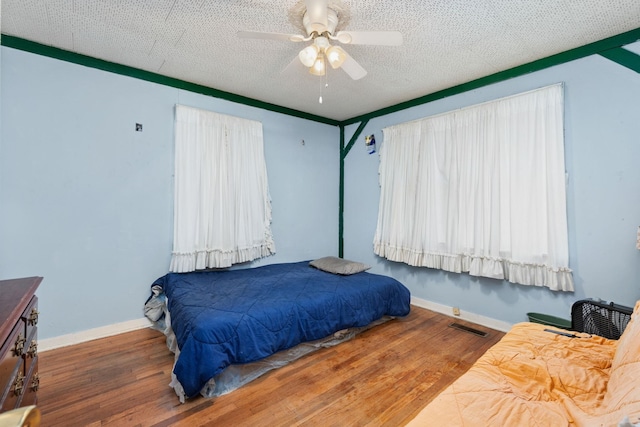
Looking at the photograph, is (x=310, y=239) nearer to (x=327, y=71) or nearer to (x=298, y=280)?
(x=298, y=280)

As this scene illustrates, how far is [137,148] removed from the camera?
109 inches

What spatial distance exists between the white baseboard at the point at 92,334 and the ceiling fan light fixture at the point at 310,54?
9.25ft

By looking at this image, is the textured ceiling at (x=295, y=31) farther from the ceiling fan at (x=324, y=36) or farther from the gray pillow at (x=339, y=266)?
the gray pillow at (x=339, y=266)

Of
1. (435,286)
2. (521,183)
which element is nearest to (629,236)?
(521,183)

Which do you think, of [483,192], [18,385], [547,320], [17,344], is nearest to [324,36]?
[483,192]

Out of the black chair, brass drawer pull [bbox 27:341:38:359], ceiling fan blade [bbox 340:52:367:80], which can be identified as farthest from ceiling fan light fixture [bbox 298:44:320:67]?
the black chair

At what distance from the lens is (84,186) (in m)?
2.53

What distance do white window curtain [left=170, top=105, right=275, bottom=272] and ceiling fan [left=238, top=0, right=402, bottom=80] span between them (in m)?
1.53

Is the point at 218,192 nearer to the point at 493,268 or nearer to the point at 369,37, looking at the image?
the point at 369,37

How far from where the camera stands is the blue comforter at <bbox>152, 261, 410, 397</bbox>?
1797 millimetres

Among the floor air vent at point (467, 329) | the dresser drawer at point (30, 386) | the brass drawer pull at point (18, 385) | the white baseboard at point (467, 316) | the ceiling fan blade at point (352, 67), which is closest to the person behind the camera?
the brass drawer pull at point (18, 385)

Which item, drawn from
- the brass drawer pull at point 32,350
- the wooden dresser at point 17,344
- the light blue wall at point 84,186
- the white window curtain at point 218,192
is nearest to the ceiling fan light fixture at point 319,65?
the white window curtain at point 218,192

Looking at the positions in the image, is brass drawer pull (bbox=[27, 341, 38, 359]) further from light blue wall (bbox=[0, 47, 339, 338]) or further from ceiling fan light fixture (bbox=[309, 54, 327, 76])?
ceiling fan light fixture (bbox=[309, 54, 327, 76])

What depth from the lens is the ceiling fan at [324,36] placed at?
5.52ft
